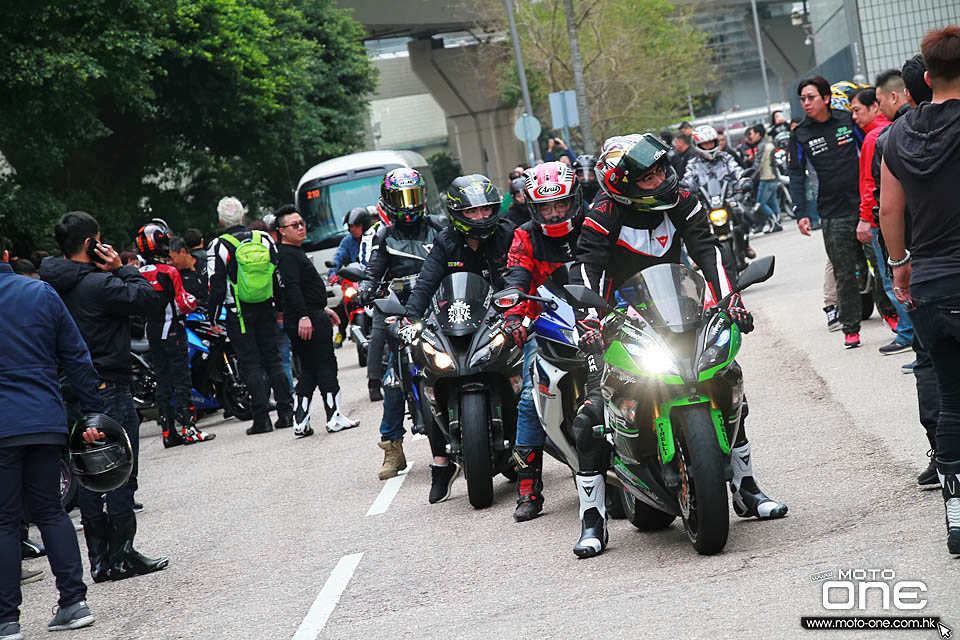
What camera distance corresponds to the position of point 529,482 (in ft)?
26.2

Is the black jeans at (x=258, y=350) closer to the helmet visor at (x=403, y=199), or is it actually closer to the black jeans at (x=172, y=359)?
the black jeans at (x=172, y=359)

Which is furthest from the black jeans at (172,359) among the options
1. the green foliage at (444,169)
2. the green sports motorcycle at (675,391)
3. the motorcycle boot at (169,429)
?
the green foliage at (444,169)

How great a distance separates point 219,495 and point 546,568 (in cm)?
494

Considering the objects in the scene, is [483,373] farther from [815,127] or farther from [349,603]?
[815,127]

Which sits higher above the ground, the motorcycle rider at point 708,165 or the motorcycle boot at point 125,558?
the motorcycle rider at point 708,165

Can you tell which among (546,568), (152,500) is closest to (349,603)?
(546,568)

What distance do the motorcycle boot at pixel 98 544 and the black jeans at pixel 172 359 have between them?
5.99m

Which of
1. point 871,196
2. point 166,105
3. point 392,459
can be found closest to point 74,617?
point 392,459

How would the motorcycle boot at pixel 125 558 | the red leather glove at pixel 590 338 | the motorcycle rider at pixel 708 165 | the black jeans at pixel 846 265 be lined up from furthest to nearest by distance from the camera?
Answer: the motorcycle rider at pixel 708 165
the black jeans at pixel 846 265
the motorcycle boot at pixel 125 558
the red leather glove at pixel 590 338

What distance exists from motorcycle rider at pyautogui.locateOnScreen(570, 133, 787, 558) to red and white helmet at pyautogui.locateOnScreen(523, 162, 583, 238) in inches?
28.6

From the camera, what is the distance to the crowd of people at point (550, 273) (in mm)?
5395

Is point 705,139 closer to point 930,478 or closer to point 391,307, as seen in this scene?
point 391,307

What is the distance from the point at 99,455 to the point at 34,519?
19.1 inches

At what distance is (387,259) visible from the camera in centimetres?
1056
